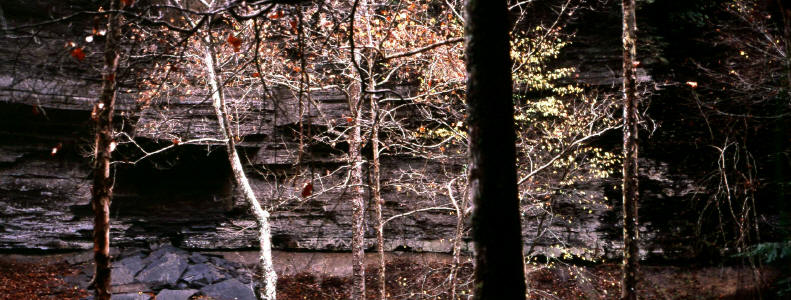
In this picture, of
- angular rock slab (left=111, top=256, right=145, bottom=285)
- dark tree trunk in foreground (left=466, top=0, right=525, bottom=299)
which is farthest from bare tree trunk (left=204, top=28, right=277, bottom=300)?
dark tree trunk in foreground (left=466, top=0, right=525, bottom=299)

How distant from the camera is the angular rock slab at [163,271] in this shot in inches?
493

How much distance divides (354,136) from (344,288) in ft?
19.4

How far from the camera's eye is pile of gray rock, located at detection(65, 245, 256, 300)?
39.7 feet

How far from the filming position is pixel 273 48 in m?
12.4

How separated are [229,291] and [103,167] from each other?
8.73 meters

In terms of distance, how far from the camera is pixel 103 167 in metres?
5.01

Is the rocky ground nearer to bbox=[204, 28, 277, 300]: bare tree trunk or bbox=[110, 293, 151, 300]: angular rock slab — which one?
bbox=[110, 293, 151, 300]: angular rock slab

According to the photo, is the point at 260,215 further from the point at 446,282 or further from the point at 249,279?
the point at 446,282

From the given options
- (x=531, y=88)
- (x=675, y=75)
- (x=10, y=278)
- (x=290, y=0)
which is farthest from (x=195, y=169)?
(x=675, y=75)

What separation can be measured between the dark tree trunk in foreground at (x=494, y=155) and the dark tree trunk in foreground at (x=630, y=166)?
5.20 metres

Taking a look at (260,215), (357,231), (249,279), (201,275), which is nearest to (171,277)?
(201,275)

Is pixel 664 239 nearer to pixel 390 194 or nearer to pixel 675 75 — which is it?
pixel 675 75

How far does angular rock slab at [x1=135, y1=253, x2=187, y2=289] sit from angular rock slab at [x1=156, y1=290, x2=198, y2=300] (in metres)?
0.47

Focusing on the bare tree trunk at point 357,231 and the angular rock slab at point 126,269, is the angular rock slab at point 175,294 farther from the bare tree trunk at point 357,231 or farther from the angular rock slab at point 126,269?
the bare tree trunk at point 357,231
